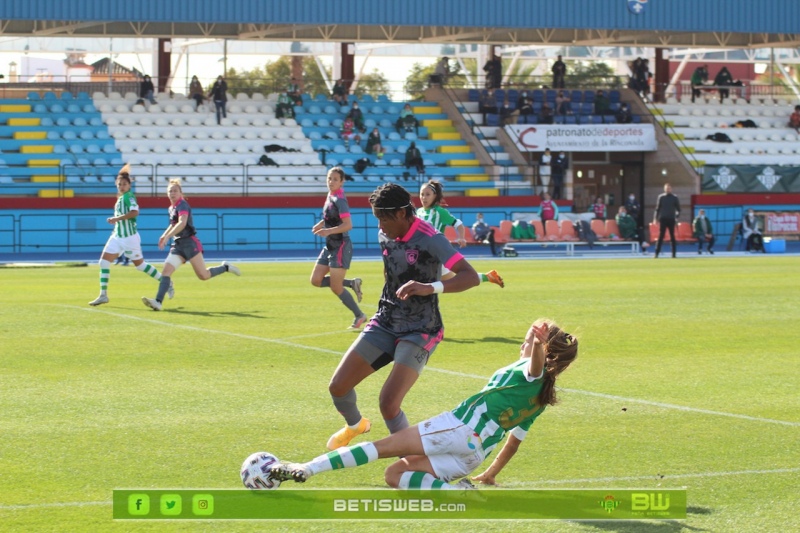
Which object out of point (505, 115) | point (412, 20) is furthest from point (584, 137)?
point (412, 20)

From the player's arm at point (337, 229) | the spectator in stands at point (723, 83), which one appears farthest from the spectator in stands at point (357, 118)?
the player's arm at point (337, 229)

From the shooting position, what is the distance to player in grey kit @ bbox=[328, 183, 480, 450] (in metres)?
7.47

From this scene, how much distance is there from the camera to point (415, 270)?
301 inches

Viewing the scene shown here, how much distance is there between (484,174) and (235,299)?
23.1 m

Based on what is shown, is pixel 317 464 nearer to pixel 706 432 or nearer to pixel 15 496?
pixel 15 496

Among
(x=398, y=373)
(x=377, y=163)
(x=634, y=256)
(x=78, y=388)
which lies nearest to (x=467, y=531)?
(x=398, y=373)

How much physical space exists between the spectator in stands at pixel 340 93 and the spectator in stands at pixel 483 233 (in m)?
10.8

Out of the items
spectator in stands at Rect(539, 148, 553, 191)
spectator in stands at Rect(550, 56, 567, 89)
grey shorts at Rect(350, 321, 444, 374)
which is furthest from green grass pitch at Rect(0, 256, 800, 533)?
spectator in stands at Rect(550, 56, 567, 89)

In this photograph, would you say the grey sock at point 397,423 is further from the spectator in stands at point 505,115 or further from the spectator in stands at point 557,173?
the spectator in stands at point 505,115

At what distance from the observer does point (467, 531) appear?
20.9ft

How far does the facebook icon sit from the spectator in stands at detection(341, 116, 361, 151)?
3730 centimetres

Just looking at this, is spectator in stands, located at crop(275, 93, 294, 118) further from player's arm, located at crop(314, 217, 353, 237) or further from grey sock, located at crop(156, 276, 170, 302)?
player's arm, located at crop(314, 217, 353, 237)

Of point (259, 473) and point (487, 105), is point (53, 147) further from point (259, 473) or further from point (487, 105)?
point (259, 473)

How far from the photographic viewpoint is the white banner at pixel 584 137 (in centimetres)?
4447
